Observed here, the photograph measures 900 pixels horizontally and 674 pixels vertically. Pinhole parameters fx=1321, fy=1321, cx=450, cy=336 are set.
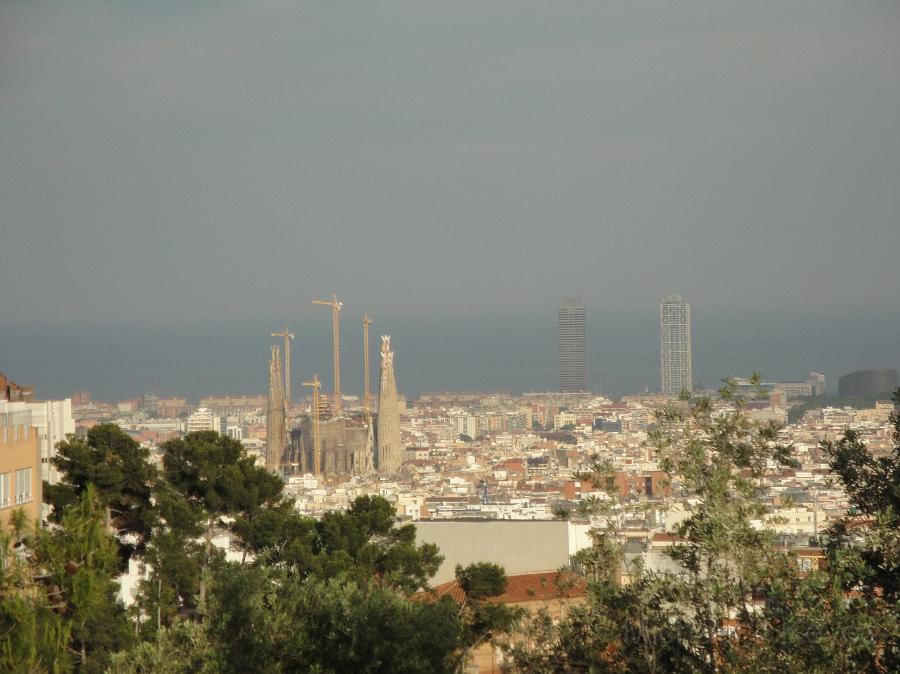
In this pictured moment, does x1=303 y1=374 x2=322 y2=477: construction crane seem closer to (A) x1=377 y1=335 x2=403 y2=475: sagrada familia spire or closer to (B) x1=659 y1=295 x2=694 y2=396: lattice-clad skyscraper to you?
(A) x1=377 y1=335 x2=403 y2=475: sagrada familia spire

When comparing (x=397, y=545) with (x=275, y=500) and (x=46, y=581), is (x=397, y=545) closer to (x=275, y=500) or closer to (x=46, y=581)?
(x=275, y=500)

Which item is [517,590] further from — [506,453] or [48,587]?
[506,453]

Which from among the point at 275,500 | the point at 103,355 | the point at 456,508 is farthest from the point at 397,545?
the point at 103,355

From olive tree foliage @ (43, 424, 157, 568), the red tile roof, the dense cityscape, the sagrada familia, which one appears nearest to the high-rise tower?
the dense cityscape

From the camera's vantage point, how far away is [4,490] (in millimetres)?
10594

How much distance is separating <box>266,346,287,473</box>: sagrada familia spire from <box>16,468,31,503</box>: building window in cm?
5575

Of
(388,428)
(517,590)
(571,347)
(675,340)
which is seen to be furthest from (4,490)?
(571,347)

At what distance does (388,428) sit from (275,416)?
627 cm

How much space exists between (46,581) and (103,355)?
528ft

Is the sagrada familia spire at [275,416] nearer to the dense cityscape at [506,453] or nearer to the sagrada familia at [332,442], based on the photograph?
the sagrada familia at [332,442]

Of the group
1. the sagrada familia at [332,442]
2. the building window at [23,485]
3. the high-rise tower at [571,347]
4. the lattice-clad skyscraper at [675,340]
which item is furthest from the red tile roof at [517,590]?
the high-rise tower at [571,347]

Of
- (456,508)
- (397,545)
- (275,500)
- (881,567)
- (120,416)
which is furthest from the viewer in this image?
(120,416)

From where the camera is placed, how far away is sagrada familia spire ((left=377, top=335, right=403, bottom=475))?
63312mm

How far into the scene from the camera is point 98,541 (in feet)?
19.4
